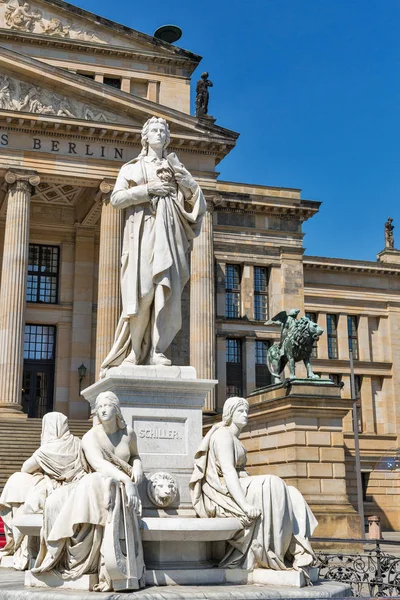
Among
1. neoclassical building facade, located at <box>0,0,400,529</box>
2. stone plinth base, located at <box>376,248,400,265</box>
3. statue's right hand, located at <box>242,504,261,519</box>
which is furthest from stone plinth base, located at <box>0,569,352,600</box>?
stone plinth base, located at <box>376,248,400,265</box>

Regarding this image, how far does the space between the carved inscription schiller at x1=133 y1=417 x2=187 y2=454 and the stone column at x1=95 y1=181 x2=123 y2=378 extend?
29.5 metres

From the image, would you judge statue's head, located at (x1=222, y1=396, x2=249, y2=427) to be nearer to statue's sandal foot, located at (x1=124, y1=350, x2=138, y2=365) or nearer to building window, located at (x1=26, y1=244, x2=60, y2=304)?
statue's sandal foot, located at (x1=124, y1=350, x2=138, y2=365)

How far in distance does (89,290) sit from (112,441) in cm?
3815

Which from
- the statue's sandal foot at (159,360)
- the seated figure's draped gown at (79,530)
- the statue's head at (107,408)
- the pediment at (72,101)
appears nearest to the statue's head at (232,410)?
the statue's sandal foot at (159,360)

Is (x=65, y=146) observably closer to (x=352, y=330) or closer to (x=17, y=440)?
(x=17, y=440)

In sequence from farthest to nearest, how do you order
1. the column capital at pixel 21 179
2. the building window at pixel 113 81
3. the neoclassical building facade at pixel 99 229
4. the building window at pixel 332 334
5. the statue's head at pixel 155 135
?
the building window at pixel 332 334, the building window at pixel 113 81, the neoclassical building facade at pixel 99 229, the column capital at pixel 21 179, the statue's head at pixel 155 135

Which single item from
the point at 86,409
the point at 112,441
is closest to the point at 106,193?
the point at 86,409

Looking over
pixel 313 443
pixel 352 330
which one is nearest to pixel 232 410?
pixel 313 443

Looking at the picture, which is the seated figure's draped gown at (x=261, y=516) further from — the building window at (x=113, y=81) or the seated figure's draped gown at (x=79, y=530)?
the building window at (x=113, y=81)

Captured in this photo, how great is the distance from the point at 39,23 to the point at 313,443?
3111 centimetres

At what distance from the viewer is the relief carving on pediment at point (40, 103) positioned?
3934cm

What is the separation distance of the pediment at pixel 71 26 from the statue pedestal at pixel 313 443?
27.9 metres

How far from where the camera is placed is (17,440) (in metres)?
32.1

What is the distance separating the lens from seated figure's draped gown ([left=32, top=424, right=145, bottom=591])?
246 inches
